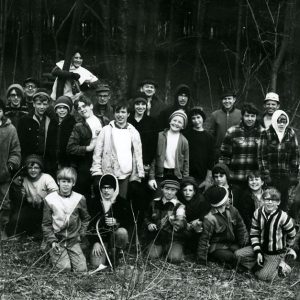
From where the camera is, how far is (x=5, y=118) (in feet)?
25.7

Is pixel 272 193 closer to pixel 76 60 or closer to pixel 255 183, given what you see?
pixel 255 183

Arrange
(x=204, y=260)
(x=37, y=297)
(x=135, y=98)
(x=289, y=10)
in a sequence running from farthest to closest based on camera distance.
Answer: (x=289, y=10), (x=135, y=98), (x=204, y=260), (x=37, y=297)

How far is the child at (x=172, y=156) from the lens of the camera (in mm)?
8117

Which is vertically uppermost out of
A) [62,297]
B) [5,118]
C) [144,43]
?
[144,43]

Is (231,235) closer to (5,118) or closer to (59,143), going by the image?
(59,143)

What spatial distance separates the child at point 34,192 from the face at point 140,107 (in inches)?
56.2

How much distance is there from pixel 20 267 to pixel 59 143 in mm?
1799

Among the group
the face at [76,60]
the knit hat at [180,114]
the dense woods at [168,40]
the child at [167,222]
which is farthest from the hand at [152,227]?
the dense woods at [168,40]

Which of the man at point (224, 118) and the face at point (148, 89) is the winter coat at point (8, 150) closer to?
the face at point (148, 89)

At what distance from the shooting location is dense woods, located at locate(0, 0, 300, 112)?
56.2 ft

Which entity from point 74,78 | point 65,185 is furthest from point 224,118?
point 65,185

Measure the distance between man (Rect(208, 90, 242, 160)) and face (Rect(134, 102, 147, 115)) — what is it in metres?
1.20

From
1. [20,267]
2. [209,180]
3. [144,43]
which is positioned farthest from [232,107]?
[144,43]

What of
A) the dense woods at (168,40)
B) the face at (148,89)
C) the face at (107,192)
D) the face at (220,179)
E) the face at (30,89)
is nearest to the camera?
the face at (107,192)
